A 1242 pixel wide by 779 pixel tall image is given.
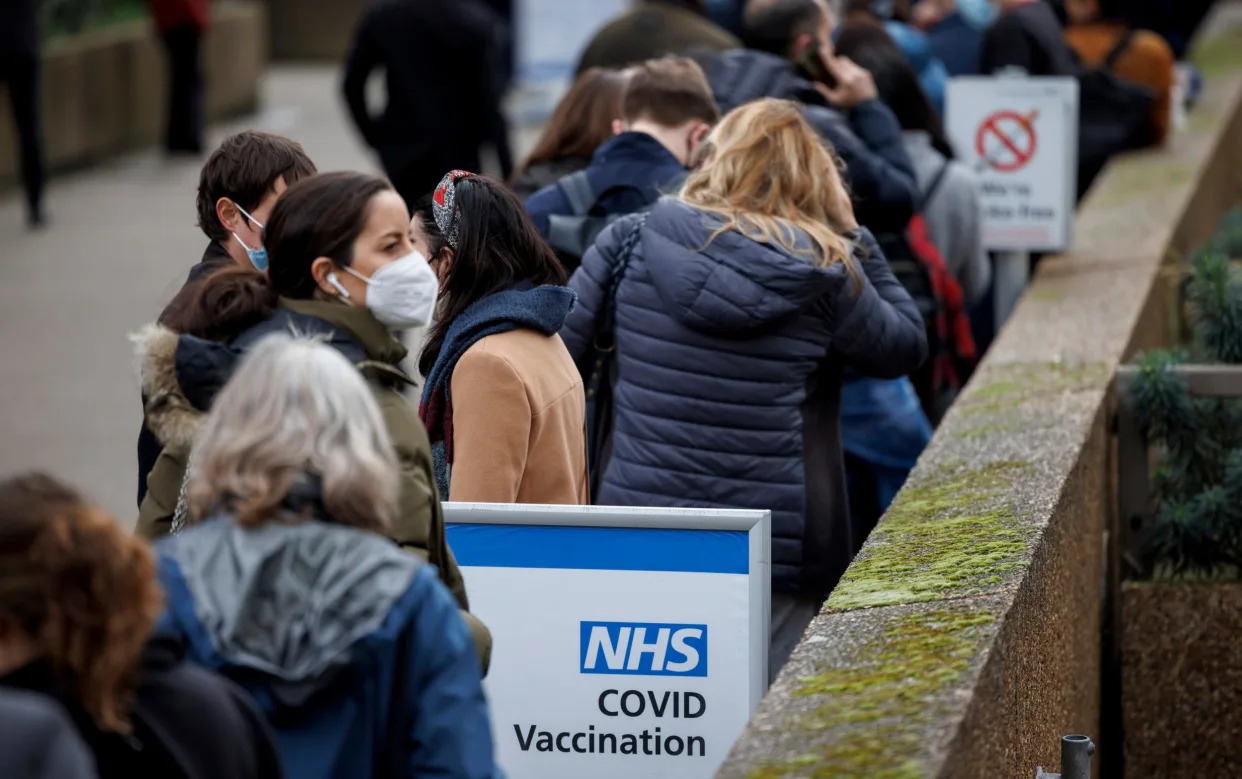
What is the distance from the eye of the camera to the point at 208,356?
3.47 metres

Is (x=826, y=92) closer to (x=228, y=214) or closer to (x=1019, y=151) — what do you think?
(x=1019, y=151)

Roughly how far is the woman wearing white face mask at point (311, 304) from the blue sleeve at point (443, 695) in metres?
0.57

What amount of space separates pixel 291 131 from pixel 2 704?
16.6 m

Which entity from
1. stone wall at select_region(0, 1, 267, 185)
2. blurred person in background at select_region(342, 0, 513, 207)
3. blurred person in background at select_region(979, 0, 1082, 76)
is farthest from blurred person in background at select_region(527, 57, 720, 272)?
stone wall at select_region(0, 1, 267, 185)

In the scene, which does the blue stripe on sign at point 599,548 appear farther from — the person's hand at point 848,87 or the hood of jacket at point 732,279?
the person's hand at point 848,87

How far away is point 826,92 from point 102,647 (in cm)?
464

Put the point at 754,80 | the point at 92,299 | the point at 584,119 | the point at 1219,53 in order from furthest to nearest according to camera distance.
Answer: the point at 1219,53 → the point at 92,299 → the point at 754,80 → the point at 584,119

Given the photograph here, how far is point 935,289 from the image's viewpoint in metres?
6.84

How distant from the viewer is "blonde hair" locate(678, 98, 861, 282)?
191 inches

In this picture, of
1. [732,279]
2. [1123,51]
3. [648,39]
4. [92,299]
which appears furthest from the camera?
[92,299]

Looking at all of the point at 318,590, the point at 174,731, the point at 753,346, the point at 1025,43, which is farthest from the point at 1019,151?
the point at 174,731

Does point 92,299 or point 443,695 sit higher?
point 443,695

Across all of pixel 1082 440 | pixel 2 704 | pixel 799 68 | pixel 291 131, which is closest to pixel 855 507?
pixel 1082 440

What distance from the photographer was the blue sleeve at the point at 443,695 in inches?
111
